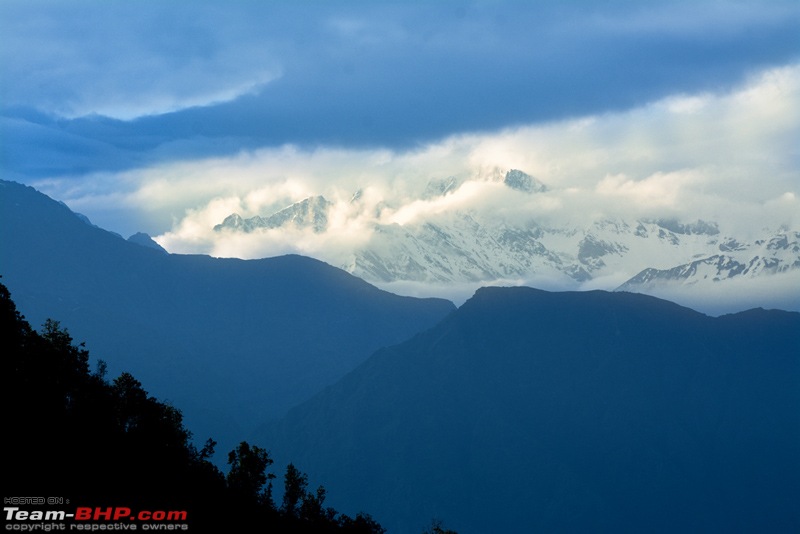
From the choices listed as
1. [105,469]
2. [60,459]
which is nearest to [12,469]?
[60,459]

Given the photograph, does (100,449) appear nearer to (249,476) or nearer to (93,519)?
(93,519)

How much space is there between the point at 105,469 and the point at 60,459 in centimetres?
956

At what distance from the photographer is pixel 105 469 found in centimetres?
15062

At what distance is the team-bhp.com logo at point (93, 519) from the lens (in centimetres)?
11494

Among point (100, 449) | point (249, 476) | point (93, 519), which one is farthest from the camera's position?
point (249, 476)

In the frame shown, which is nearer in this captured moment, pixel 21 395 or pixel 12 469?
pixel 12 469

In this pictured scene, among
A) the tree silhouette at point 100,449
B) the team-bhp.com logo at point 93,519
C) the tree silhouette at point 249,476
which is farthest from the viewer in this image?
the tree silhouette at point 249,476

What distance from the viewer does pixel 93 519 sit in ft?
405

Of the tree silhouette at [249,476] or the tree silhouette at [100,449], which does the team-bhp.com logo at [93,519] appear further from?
the tree silhouette at [249,476]

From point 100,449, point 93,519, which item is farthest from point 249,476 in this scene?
point 93,519

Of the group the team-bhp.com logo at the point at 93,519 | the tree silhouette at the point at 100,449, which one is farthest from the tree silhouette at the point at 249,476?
the team-bhp.com logo at the point at 93,519

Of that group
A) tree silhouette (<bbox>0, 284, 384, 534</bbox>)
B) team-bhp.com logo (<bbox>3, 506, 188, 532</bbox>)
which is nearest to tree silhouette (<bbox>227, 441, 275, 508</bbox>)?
tree silhouette (<bbox>0, 284, 384, 534</bbox>)

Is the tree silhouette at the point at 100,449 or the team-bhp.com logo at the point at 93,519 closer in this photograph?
the team-bhp.com logo at the point at 93,519

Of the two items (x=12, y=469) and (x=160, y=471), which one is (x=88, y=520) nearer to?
(x=12, y=469)
